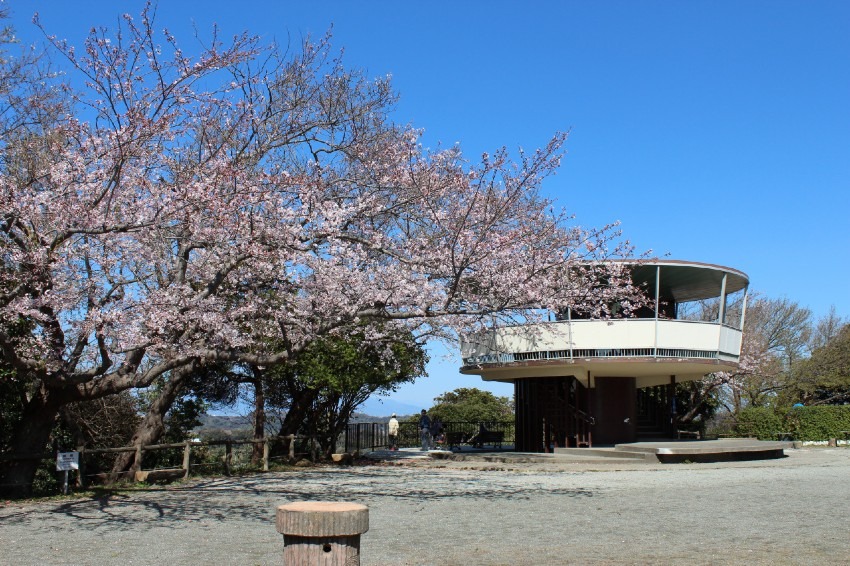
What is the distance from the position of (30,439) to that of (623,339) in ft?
51.0

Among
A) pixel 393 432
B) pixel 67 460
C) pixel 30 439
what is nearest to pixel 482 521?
pixel 67 460

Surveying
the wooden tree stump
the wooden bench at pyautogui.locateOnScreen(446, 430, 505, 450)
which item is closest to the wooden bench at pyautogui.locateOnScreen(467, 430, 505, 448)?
the wooden bench at pyautogui.locateOnScreen(446, 430, 505, 450)

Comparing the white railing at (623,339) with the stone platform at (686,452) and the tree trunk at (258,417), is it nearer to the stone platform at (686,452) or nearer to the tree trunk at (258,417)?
the stone platform at (686,452)

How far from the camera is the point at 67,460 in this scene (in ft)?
45.5

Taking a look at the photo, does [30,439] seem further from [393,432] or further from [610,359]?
[393,432]

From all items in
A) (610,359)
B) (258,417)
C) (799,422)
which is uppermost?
(610,359)

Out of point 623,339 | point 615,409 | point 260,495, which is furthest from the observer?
point 615,409

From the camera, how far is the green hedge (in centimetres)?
3234

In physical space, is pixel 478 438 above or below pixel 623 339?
below

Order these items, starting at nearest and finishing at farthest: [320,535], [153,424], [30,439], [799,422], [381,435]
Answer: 1. [320,535]
2. [30,439]
3. [153,424]
4. [381,435]
5. [799,422]

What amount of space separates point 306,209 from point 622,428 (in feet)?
52.6

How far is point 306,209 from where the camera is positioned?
44.9ft

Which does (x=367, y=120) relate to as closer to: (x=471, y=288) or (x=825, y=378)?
(x=471, y=288)

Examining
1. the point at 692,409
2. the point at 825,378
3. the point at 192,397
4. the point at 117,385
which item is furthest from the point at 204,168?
the point at 825,378
